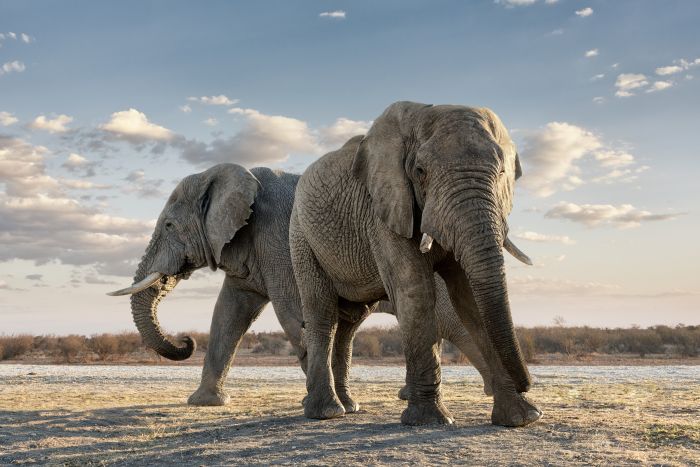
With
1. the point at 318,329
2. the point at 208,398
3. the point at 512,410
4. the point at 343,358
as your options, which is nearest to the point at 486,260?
the point at 512,410

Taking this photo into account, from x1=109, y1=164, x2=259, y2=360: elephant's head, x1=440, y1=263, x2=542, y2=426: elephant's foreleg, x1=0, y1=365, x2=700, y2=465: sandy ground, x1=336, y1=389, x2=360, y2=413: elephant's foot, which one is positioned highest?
x1=109, y1=164, x2=259, y2=360: elephant's head

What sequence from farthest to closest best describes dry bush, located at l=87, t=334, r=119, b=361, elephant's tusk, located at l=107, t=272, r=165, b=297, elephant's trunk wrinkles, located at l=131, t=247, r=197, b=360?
dry bush, located at l=87, t=334, r=119, b=361 < elephant's trunk wrinkles, located at l=131, t=247, r=197, b=360 < elephant's tusk, located at l=107, t=272, r=165, b=297

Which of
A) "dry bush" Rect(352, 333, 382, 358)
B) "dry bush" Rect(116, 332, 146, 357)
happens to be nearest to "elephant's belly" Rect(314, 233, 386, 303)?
"dry bush" Rect(352, 333, 382, 358)

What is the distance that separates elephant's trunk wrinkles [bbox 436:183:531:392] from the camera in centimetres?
667

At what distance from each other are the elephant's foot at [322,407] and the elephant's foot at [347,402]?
2.48ft

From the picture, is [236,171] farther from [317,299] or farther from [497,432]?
[497,432]

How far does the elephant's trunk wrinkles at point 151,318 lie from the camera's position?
12695 millimetres

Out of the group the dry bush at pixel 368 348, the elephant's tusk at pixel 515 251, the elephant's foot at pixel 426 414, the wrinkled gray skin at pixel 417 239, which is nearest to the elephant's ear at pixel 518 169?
the wrinkled gray skin at pixel 417 239

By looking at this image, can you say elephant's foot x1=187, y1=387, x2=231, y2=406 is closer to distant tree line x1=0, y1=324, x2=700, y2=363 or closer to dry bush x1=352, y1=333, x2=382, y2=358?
distant tree line x1=0, y1=324, x2=700, y2=363

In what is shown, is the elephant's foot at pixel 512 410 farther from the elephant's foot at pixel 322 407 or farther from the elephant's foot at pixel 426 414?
the elephant's foot at pixel 322 407

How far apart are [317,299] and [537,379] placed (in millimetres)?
9705

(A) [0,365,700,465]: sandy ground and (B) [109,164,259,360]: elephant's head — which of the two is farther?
(B) [109,164,259,360]: elephant's head

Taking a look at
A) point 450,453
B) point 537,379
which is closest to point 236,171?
point 450,453

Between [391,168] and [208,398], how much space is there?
6.00 meters
